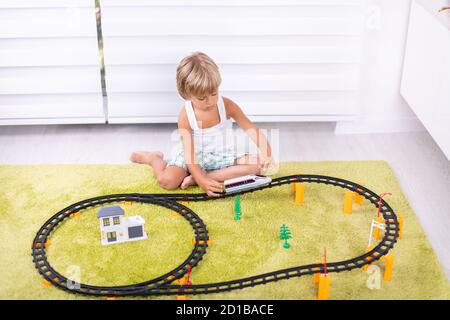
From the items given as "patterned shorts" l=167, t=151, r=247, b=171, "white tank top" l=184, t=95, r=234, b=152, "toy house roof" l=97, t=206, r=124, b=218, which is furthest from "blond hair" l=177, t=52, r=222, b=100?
"toy house roof" l=97, t=206, r=124, b=218

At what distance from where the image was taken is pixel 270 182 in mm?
2309

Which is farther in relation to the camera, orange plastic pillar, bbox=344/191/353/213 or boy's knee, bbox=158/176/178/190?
boy's knee, bbox=158/176/178/190

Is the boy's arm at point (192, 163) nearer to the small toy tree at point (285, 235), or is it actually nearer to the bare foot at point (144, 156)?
the bare foot at point (144, 156)

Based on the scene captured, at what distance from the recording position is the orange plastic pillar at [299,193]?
2266 millimetres

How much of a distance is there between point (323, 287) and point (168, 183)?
0.75 meters

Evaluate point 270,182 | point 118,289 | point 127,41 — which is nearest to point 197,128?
point 270,182

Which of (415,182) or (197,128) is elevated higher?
(197,128)

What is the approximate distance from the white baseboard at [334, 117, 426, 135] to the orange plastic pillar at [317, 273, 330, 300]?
43.6 inches

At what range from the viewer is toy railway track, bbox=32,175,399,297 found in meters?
1.84

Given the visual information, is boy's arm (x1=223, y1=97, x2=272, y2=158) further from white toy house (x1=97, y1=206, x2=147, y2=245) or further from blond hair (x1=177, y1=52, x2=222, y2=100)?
white toy house (x1=97, y1=206, x2=147, y2=245)

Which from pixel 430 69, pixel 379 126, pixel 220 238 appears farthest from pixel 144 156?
pixel 430 69

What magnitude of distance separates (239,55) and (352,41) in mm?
434

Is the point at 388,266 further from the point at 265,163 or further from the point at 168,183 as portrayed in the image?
the point at 168,183
